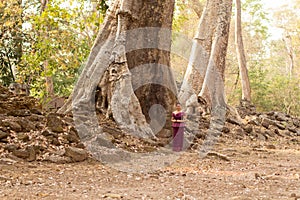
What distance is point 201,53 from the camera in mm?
15141

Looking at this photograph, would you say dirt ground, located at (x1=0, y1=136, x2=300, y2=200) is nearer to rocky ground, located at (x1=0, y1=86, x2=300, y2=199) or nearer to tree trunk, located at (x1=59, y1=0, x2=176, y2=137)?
rocky ground, located at (x1=0, y1=86, x2=300, y2=199)

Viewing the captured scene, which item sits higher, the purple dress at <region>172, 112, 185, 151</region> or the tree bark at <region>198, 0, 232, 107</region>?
the tree bark at <region>198, 0, 232, 107</region>

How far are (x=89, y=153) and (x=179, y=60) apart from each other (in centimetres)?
2875

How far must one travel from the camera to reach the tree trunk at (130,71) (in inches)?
346

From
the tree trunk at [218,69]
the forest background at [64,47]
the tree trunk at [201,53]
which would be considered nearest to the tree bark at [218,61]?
the tree trunk at [218,69]

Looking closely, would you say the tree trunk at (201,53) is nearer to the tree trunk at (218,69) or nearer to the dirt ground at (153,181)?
the tree trunk at (218,69)

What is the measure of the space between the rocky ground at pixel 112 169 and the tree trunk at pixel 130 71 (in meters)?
0.44

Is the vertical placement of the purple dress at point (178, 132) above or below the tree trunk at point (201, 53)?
below

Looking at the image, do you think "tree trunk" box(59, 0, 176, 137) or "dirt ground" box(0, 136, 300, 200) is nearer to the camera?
"dirt ground" box(0, 136, 300, 200)

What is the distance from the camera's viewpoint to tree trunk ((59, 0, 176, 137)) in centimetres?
880

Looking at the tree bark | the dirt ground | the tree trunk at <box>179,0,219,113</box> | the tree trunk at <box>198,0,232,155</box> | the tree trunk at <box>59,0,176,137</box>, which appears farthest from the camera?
the tree trunk at <box>179,0,219,113</box>

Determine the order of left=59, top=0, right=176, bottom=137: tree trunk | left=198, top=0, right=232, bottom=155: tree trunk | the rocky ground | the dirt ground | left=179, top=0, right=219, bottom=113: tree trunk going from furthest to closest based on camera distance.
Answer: left=179, top=0, right=219, bottom=113: tree trunk, left=198, top=0, right=232, bottom=155: tree trunk, left=59, top=0, right=176, bottom=137: tree trunk, the rocky ground, the dirt ground

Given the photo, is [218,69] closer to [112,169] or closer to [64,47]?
[64,47]

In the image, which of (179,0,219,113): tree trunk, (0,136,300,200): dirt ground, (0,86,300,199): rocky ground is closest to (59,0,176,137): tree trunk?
(0,86,300,199): rocky ground
